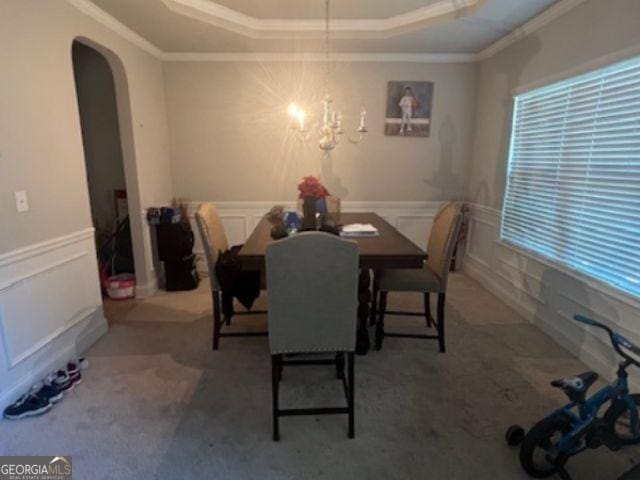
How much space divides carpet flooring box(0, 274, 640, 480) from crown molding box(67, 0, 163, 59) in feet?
7.97

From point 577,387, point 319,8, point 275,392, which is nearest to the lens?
point 577,387

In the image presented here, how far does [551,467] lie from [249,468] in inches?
52.4

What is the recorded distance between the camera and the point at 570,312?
2621 millimetres

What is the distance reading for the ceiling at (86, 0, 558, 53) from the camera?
2877 mm

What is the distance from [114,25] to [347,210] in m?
2.86

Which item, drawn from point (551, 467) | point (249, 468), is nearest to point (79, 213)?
point (249, 468)

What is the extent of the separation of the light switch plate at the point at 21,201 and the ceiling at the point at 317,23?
1.58 metres

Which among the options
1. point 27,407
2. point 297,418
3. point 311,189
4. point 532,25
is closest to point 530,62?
point 532,25

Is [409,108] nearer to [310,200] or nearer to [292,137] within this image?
[292,137]

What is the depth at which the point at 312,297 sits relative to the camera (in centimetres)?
171

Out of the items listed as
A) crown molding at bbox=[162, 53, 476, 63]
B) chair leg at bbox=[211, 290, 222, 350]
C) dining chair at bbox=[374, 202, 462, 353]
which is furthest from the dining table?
crown molding at bbox=[162, 53, 476, 63]

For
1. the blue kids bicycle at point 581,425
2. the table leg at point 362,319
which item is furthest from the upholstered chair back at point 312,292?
the blue kids bicycle at point 581,425

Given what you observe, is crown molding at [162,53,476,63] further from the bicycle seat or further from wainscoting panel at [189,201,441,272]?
the bicycle seat

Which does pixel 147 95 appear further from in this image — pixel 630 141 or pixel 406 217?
pixel 630 141
